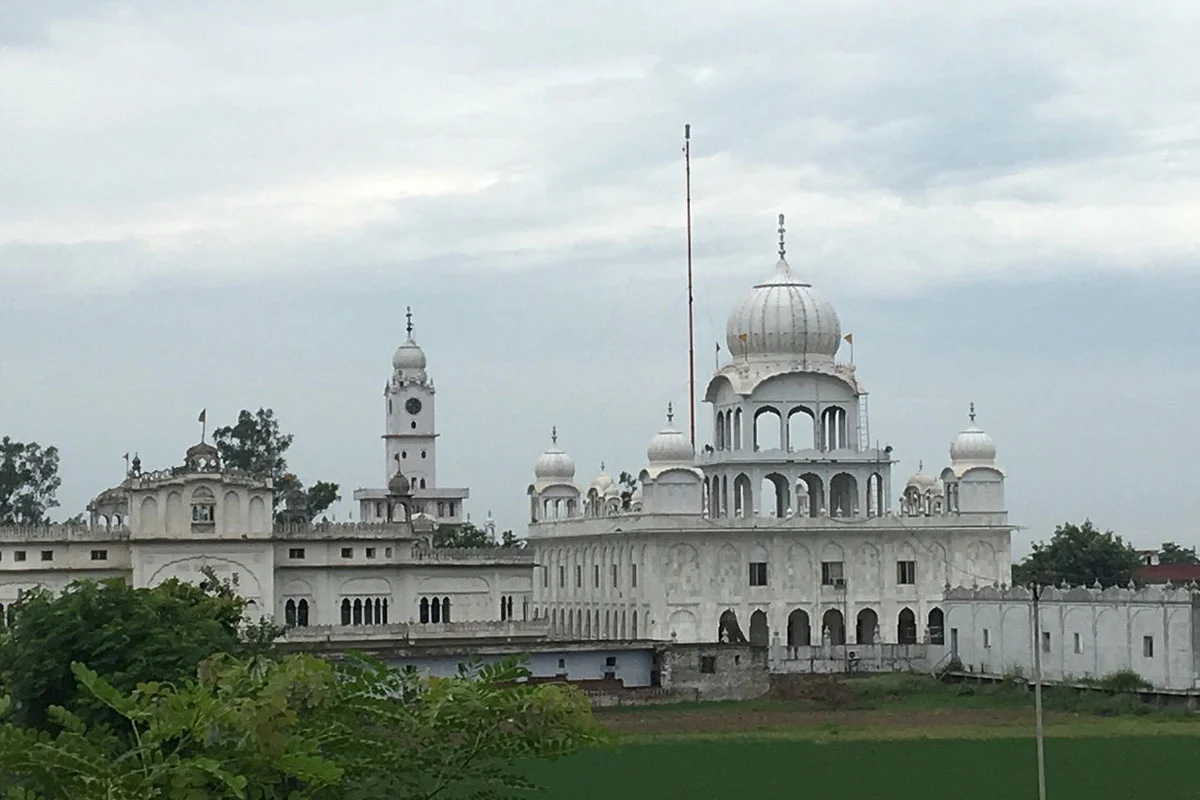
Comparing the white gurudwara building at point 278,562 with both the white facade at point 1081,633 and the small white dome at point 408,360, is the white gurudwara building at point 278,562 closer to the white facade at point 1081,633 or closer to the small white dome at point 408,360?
the white facade at point 1081,633

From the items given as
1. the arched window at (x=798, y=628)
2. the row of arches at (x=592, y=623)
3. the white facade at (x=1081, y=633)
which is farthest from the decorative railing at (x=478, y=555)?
the white facade at (x=1081, y=633)

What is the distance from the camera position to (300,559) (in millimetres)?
74312

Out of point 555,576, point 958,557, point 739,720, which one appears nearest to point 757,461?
point 958,557

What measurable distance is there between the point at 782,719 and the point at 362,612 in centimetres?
1919

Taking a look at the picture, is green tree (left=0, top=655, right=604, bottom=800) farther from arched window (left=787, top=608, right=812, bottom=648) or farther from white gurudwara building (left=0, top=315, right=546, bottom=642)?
arched window (left=787, top=608, right=812, bottom=648)

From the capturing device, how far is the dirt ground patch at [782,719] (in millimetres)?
57719

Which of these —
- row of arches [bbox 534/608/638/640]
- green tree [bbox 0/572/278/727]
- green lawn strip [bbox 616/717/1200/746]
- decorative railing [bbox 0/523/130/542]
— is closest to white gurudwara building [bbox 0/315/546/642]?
decorative railing [bbox 0/523/130/542]

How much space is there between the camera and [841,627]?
82.2 metres

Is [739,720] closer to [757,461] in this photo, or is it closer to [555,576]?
[757,461]

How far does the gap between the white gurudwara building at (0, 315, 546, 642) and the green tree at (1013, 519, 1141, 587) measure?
30.8m

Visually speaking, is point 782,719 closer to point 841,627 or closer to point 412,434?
point 841,627

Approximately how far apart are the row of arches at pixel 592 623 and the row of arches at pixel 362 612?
1023cm

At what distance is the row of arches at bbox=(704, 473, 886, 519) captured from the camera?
82438 millimetres

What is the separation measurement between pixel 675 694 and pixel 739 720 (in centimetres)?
672
